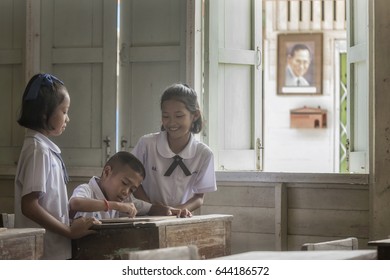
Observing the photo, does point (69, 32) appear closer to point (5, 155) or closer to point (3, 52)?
point (3, 52)

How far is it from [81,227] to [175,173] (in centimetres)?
107

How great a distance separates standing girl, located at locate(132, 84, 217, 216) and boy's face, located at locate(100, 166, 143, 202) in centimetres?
52

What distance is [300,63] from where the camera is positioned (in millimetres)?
10047

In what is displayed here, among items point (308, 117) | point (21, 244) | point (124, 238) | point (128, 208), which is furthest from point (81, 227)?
point (308, 117)

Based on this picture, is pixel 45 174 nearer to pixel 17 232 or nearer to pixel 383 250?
pixel 17 232

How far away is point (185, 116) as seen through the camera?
4.09m

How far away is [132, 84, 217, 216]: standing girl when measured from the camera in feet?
13.6

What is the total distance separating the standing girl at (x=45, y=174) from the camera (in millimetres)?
3104

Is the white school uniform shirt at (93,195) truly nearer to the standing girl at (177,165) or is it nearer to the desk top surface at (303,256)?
the standing girl at (177,165)

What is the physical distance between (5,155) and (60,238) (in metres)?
2.45

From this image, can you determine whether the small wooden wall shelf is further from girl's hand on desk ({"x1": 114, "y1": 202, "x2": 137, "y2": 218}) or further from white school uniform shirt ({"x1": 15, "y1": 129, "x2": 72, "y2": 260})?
white school uniform shirt ({"x1": 15, "y1": 129, "x2": 72, "y2": 260})

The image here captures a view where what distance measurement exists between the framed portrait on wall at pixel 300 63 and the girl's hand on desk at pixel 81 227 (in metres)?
7.05

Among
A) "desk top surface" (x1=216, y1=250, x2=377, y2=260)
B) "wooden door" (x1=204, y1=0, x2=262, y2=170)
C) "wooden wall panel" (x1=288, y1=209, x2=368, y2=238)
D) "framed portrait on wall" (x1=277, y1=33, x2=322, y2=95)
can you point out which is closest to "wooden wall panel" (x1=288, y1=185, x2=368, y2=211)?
"wooden wall panel" (x1=288, y1=209, x2=368, y2=238)
